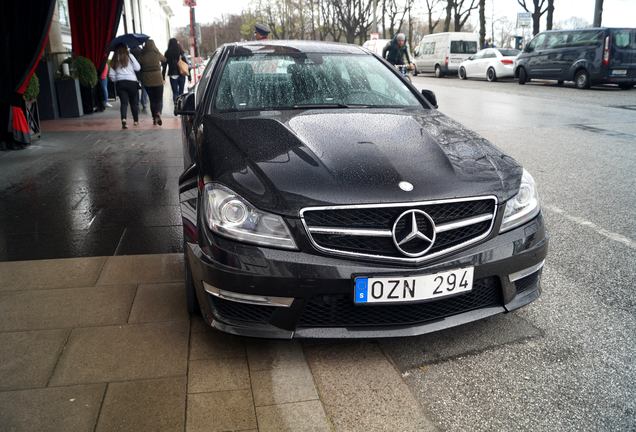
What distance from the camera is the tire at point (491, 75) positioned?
2630 cm

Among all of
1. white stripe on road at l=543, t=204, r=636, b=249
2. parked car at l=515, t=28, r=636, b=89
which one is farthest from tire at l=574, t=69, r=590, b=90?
white stripe on road at l=543, t=204, r=636, b=249

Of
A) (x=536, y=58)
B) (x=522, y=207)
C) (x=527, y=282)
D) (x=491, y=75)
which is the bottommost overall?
(x=527, y=282)

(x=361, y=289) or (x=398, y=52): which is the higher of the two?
(x=398, y=52)

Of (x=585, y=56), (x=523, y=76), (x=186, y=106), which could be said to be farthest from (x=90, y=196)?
(x=523, y=76)

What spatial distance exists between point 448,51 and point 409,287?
31.7 m

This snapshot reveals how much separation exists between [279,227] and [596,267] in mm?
2594

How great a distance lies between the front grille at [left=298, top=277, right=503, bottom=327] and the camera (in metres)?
2.80

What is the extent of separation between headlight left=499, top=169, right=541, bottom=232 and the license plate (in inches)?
14.4

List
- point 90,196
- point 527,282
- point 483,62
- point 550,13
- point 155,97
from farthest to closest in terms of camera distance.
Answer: point 550,13
point 483,62
point 155,97
point 90,196
point 527,282

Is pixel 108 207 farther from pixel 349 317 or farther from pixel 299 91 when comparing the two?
pixel 349 317

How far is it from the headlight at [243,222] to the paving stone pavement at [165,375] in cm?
67

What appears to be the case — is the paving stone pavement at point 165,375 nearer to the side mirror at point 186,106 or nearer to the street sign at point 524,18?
the side mirror at point 186,106

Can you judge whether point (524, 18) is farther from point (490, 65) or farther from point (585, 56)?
point (585, 56)

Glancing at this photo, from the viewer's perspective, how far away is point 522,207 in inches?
124
